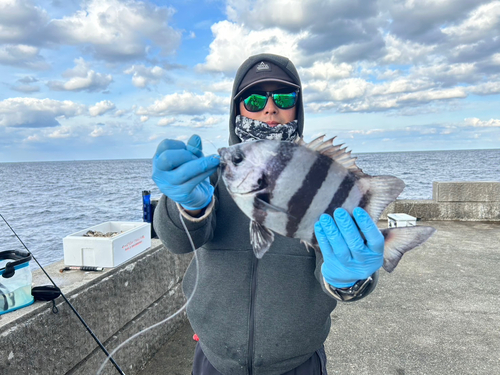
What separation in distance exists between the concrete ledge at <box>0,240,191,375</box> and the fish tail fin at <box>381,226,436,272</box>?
2.05 metres

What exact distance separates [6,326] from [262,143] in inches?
70.8

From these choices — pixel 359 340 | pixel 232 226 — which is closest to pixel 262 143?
pixel 232 226

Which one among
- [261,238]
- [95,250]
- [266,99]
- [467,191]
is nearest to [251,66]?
[266,99]

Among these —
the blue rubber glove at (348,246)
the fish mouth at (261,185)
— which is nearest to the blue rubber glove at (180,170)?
the fish mouth at (261,185)

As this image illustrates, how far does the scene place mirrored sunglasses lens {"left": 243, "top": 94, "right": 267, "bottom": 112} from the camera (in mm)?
1997

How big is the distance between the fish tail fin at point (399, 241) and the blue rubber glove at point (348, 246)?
0.11 ft

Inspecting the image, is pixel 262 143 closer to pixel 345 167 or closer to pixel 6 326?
pixel 345 167

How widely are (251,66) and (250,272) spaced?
4.37 feet

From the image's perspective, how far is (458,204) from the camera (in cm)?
838

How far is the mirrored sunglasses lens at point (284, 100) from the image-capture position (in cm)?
201

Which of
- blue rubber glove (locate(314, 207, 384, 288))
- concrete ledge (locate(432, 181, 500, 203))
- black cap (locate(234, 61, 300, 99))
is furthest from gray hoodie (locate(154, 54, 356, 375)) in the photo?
concrete ledge (locate(432, 181, 500, 203))

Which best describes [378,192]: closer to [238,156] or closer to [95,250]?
[238,156]

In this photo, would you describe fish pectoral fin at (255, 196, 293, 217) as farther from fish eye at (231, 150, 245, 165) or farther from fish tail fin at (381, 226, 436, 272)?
fish tail fin at (381, 226, 436, 272)

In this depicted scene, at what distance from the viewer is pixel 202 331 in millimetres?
1806
